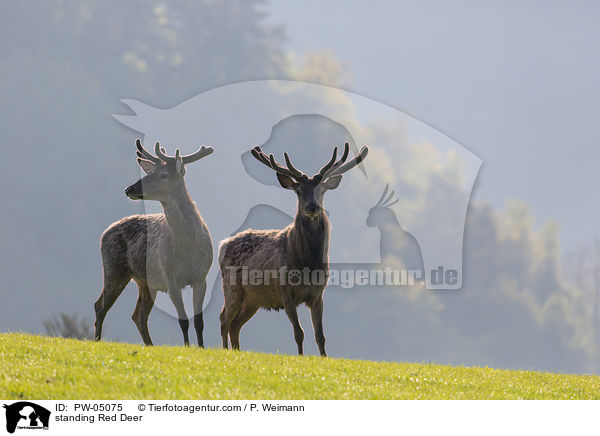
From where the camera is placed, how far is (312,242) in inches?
505

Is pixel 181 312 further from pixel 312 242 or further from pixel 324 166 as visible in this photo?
pixel 324 166

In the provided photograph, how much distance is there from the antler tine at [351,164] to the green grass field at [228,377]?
3594mm

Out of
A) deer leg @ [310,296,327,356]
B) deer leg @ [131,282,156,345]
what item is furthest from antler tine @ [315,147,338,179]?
deer leg @ [131,282,156,345]

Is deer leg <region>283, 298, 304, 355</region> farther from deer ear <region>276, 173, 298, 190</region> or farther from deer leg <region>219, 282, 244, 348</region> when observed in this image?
deer ear <region>276, 173, 298, 190</region>

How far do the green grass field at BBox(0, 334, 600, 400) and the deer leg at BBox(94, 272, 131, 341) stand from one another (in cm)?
160

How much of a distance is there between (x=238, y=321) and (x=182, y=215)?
8.70ft

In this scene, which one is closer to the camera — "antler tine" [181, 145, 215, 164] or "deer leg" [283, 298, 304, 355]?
"deer leg" [283, 298, 304, 355]

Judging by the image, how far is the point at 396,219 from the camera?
52.5ft

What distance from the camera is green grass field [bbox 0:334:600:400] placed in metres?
9.09

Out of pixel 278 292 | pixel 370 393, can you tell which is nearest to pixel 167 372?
pixel 370 393

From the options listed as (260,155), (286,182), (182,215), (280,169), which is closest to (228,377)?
(182,215)

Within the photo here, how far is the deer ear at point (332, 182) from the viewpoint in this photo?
42.4 feet

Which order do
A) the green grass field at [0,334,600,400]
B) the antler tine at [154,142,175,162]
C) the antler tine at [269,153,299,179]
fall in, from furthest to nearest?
the antler tine at [154,142,175,162] < the antler tine at [269,153,299,179] < the green grass field at [0,334,600,400]

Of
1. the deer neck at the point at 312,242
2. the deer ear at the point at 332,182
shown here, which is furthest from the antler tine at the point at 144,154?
the deer ear at the point at 332,182
